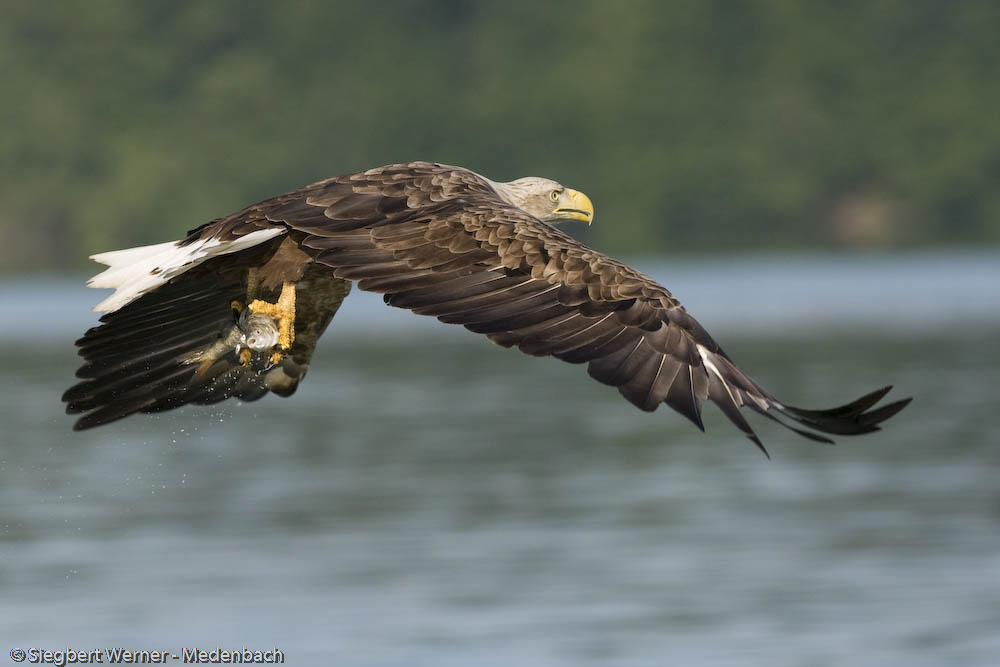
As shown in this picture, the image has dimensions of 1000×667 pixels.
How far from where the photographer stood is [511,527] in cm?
1703

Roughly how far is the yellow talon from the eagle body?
11 millimetres

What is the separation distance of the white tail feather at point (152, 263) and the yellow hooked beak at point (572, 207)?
5.91 feet

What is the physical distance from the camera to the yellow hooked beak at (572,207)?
9023mm

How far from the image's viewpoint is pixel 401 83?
78.4 metres

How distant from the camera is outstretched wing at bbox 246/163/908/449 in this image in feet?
22.1

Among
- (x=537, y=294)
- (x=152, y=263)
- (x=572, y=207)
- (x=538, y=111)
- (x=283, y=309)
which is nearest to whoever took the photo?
(x=537, y=294)

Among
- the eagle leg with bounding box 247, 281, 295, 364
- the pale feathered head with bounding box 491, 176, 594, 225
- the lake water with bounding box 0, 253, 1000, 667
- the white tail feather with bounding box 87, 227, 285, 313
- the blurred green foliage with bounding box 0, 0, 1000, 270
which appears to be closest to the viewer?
the white tail feather with bounding box 87, 227, 285, 313

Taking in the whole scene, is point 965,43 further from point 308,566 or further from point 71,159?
point 308,566

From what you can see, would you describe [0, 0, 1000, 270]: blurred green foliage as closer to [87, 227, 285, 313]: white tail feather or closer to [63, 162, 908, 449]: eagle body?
[63, 162, 908, 449]: eagle body

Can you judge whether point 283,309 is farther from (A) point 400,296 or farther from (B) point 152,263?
(A) point 400,296

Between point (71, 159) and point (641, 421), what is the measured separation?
1910 inches

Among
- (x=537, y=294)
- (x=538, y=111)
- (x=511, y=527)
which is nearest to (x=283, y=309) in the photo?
(x=537, y=294)

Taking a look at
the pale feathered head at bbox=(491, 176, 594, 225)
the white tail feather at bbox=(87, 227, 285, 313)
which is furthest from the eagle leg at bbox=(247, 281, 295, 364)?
the pale feathered head at bbox=(491, 176, 594, 225)

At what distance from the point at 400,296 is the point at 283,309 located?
3.67 ft
